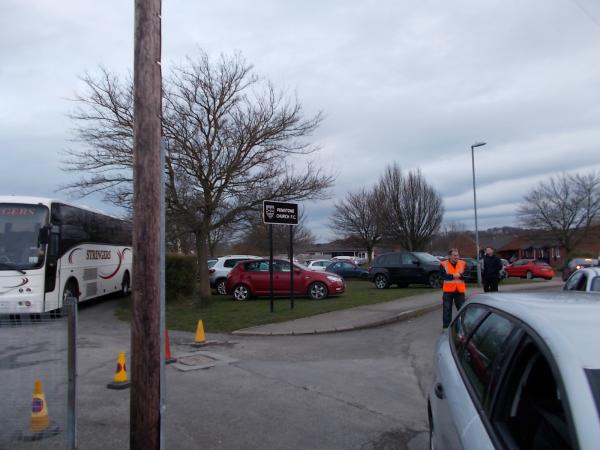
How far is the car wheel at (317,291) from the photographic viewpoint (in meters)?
18.1

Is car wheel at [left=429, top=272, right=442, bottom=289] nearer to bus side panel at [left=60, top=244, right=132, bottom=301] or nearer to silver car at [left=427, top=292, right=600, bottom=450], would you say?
bus side panel at [left=60, top=244, right=132, bottom=301]

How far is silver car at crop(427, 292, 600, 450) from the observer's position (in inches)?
77.6

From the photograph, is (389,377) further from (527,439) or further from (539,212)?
(539,212)

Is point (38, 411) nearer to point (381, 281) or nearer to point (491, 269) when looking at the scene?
point (491, 269)

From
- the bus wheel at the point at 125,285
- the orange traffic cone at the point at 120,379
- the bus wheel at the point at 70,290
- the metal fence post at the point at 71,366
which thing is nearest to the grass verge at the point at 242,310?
the bus wheel at the point at 70,290

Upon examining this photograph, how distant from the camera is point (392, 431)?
17.4 feet

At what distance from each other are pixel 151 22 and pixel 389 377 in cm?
570

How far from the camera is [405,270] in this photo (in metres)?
22.9

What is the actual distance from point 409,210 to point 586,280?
40.9 m

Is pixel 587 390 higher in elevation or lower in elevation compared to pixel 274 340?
higher

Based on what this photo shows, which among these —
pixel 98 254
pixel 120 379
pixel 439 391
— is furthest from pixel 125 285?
pixel 439 391

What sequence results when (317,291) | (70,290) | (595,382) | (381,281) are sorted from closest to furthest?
(595,382), (70,290), (317,291), (381,281)

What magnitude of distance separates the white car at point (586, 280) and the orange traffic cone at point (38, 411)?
7.09 metres

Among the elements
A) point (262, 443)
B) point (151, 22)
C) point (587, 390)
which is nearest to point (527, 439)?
point (587, 390)
